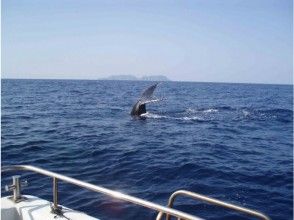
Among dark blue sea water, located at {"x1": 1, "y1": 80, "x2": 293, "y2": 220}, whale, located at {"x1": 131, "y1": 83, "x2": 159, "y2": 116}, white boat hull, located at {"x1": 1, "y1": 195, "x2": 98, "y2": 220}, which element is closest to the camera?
white boat hull, located at {"x1": 1, "y1": 195, "x2": 98, "y2": 220}

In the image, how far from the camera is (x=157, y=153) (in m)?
16.1

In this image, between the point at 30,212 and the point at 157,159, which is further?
the point at 157,159

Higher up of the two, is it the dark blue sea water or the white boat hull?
the white boat hull

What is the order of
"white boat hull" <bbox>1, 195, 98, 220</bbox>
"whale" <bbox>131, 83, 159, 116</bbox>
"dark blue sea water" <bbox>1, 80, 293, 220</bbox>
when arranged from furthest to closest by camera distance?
"whale" <bbox>131, 83, 159, 116</bbox>, "dark blue sea water" <bbox>1, 80, 293, 220</bbox>, "white boat hull" <bbox>1, 195, 98, 220</bbox>

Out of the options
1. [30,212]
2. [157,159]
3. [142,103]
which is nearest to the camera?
[30,212]

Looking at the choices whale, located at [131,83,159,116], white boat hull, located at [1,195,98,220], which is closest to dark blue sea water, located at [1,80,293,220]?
whale, located at [131,83,159,116]

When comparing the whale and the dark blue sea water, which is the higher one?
the whale

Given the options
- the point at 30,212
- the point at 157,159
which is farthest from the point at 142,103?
the point at 30,212

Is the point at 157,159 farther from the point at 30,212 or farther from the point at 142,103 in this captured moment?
the point at 142,103

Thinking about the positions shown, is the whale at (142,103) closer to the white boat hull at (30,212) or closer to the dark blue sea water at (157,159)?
the dark blue sea water at (157,159)

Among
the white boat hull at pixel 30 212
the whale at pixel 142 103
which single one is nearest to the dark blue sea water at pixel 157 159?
the whale at pixel 142 103

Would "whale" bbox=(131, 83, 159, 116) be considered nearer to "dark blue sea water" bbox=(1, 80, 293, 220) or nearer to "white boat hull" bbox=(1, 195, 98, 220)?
"dark blue sea water" bbox=(1, 80, 293, 220)

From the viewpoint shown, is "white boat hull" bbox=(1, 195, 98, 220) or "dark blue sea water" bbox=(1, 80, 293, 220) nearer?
"white boat hull" bbox=(1, 195, 98, 220)

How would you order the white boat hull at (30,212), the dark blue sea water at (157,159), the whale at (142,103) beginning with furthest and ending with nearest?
the whale at (142,103) → the dark blue sea water at (157,159) → the white boat hull at (30,212)
